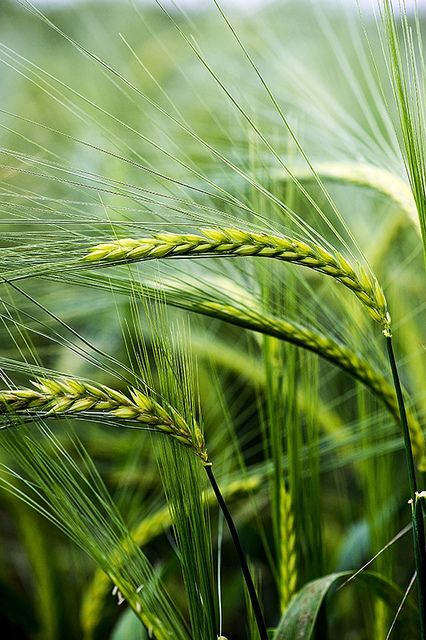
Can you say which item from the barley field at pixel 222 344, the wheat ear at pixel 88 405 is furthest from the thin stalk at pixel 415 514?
the wheat ear at pixel 88 405

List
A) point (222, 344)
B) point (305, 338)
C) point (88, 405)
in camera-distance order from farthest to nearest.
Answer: point (222, 344) < point (305, 338) < point (88, 405)

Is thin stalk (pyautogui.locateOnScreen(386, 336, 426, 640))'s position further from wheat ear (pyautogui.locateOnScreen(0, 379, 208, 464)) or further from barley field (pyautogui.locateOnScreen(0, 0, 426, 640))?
wheat ear (pyautogui.locateOnScreen(0, 379, 208, 464))

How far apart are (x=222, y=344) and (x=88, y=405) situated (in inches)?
22.1

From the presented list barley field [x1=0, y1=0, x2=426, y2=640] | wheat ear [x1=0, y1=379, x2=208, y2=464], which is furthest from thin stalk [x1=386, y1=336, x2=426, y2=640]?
wheat ear [x1=0, y1=379, x2=208, y2=464]

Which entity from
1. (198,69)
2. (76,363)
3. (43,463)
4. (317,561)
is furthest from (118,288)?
(198,69)

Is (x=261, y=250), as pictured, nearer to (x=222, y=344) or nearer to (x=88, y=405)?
(x=88, y=405)

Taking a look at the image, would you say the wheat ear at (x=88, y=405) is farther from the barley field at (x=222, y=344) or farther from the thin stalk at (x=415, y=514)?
the thin stalk at (x=415, y=514)

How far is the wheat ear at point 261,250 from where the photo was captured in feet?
1.27

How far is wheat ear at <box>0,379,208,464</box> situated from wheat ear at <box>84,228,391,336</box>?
7 centimetres

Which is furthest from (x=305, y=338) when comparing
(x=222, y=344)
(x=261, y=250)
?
(x=222, y=344)

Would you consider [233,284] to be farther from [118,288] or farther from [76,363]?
[76,363]

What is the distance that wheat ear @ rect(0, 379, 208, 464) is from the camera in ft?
1.23

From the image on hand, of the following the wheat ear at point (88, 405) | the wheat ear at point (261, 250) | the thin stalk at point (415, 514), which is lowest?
the thin stalk at point (415, 514)

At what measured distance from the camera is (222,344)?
36.9 inches
